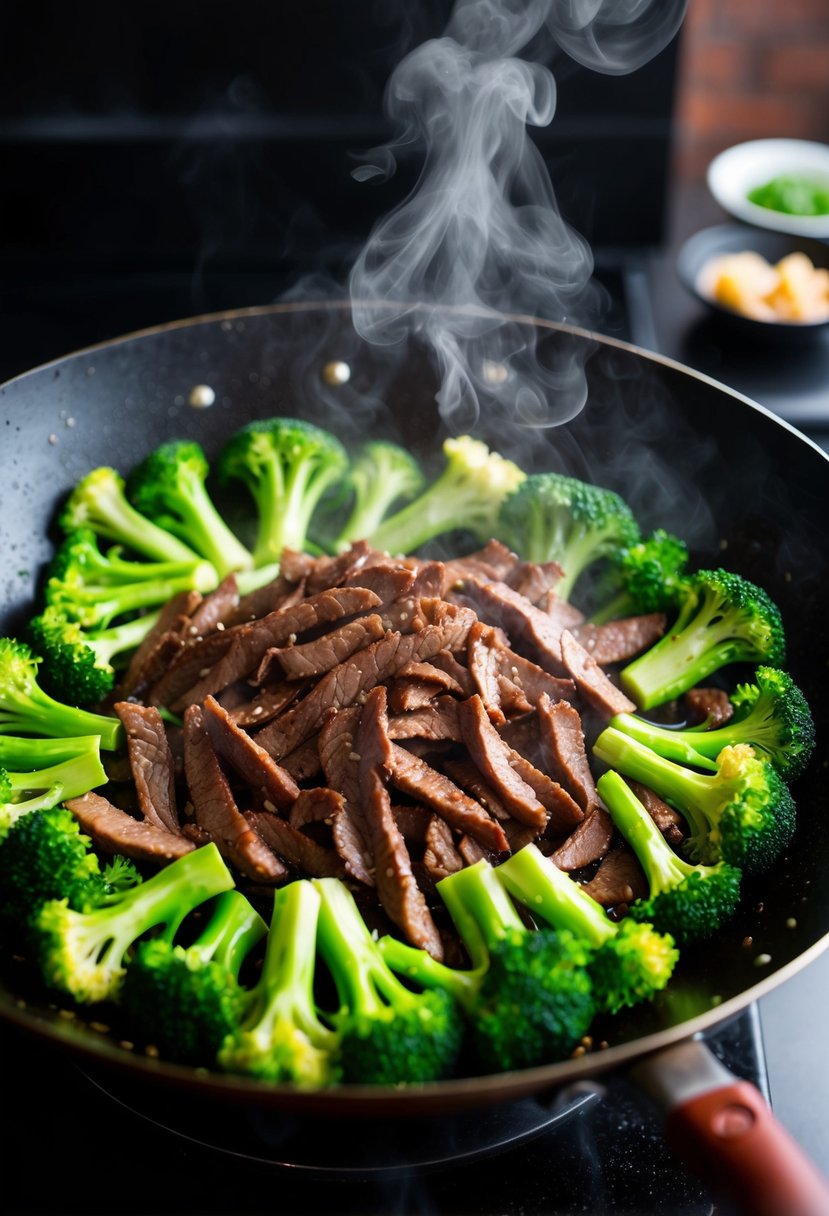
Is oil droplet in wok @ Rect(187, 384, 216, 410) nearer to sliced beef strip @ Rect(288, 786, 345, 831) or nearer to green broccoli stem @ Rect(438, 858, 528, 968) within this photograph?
sliced beef strip @ Rect(288, 786, 345, 831)

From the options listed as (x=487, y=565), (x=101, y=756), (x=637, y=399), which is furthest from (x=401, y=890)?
(x=637, y=399)

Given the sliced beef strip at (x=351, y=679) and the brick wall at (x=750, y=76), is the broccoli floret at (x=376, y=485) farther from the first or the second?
the brick wall at (x=750, y=76)

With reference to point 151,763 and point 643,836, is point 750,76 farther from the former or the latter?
point 151,763

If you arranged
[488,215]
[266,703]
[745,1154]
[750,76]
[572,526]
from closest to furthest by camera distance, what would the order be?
[745,1154] < [266,703] < [572,526] < [488,215] < [750,76]

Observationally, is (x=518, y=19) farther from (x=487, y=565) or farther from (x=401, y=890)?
(x=401, y=890)

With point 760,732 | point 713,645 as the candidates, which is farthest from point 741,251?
point 760,732
